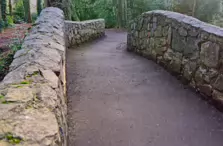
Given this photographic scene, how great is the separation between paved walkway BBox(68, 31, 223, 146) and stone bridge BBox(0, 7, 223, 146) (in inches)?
0.5

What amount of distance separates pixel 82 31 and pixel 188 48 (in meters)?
5.95

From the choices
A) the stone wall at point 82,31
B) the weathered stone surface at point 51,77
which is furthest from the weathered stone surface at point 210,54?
the stone wall at point 82,31

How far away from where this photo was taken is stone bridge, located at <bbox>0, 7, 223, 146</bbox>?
1.58 m

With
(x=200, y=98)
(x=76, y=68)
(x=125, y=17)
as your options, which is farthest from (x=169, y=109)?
(x=125, y=17)

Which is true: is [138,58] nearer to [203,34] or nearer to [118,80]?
[118,80]

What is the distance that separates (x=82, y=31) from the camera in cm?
943

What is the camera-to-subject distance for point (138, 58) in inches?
258

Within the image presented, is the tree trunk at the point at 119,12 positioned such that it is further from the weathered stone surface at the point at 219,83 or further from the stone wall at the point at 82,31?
the weathered stone surface at the point at 219,83

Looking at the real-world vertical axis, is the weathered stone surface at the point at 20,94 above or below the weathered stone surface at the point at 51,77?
below

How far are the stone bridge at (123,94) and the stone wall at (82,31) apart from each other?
2578mm

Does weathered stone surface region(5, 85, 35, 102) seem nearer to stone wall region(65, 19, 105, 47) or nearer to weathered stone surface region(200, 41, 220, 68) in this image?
weathered stone surface region(200, 41, 220, 68)

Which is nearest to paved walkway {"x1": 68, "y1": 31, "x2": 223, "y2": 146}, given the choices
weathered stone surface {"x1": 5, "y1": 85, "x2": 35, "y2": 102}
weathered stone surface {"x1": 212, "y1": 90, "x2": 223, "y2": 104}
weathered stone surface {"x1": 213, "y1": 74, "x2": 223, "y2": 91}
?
weathered stone surface {"x1": 212, "y1": 90, "x2": 223, "y2": 104}

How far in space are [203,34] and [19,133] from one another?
11.2ft

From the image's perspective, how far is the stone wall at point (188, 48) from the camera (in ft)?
11.6
